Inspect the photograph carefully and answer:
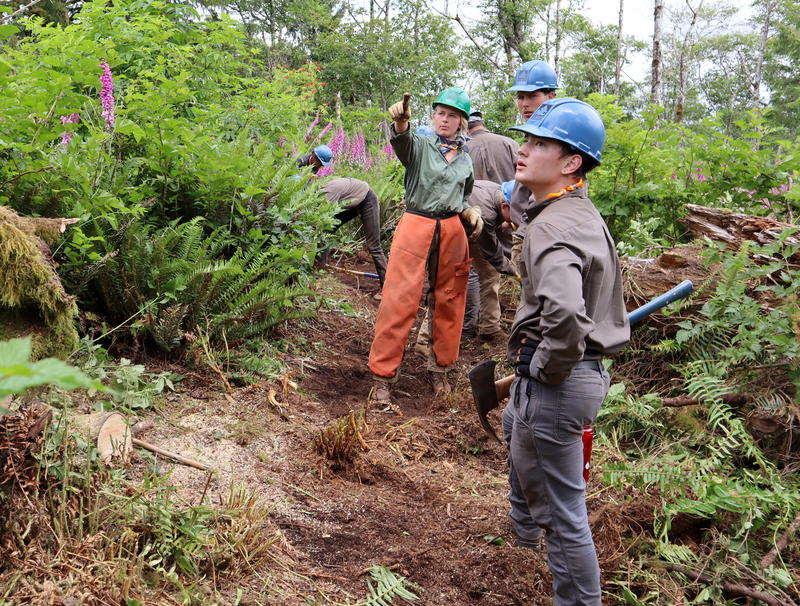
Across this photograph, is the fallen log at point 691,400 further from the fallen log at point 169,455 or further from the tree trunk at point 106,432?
the tree trunk at point 106,432

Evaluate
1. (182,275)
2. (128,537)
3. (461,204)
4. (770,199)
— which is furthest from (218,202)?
(770,199)

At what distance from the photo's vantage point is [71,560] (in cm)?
216

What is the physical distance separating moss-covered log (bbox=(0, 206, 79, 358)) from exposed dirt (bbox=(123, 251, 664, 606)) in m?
0.71

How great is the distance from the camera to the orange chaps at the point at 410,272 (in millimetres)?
5074

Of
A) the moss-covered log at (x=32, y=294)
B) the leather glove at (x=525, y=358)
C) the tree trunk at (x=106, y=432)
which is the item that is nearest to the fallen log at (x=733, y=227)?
the leather glove at (x=525, y=358)

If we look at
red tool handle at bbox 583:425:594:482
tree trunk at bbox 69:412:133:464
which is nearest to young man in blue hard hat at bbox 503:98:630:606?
red tool handle at bbox 583:425:594:482

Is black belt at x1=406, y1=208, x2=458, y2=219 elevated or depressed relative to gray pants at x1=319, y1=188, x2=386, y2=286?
elevated

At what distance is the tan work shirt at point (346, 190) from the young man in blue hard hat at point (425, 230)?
8.99ft

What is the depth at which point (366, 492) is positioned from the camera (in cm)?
363

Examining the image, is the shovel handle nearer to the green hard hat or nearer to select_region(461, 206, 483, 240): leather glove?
select_region(461, 206, 483, 240): leather glove

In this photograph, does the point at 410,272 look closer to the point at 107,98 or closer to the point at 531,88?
the point at 531,88

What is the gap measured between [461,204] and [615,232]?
8.11 ft

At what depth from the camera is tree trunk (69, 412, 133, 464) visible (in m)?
2.77

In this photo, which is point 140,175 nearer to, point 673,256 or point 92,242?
point 92,242
